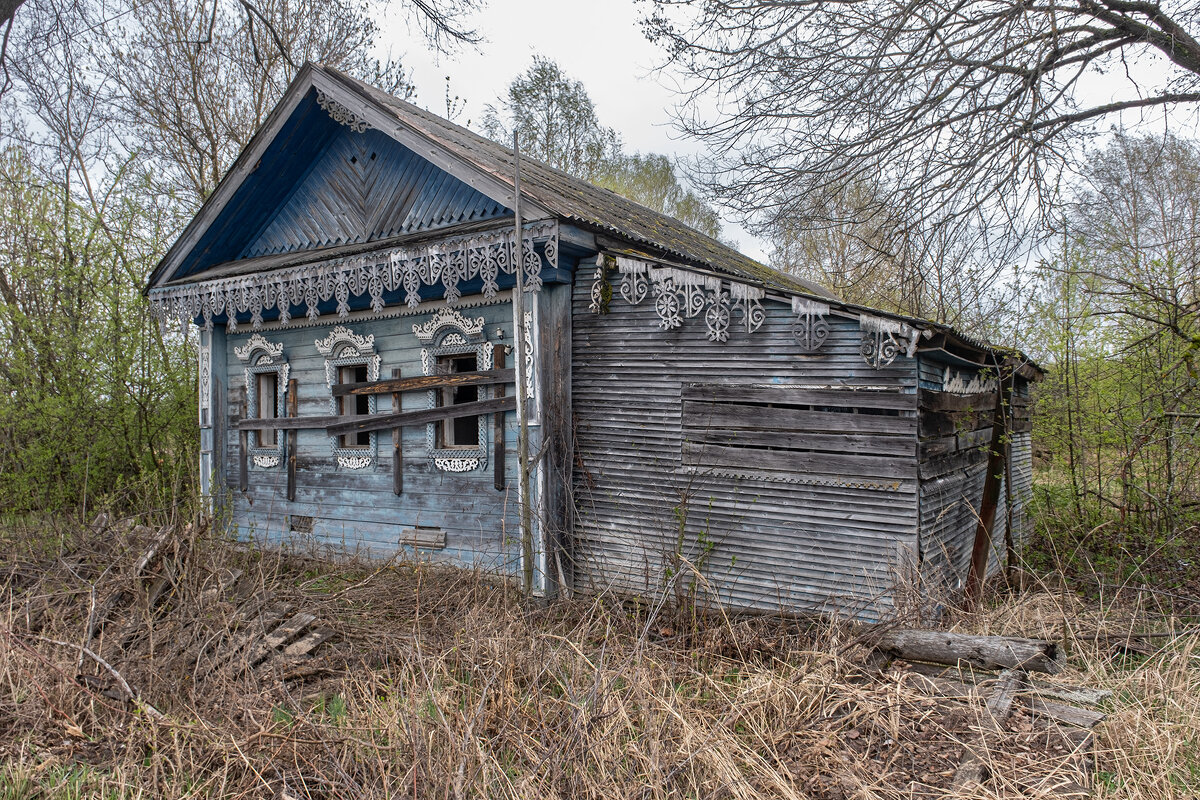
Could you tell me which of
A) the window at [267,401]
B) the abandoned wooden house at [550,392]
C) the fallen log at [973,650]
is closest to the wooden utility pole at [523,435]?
the abandoned wooden house at [550,392]

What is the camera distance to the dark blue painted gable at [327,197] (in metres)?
7.91

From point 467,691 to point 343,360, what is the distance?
567 cm

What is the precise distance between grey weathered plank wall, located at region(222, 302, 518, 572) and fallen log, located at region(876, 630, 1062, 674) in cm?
346

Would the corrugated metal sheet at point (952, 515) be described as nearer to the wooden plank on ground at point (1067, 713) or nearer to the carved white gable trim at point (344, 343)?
the wooden plank on ground at point (1067, 713)

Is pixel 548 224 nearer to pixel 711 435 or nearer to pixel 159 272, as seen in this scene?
pixel 711 435

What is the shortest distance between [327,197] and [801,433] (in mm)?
6411

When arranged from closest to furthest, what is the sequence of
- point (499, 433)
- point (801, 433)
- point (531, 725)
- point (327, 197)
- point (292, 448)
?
point (531, 725), point (801, 433), point (499, 433), point (327, 197), point (292, 448)

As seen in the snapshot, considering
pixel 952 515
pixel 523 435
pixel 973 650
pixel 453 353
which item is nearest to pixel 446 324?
pixel 453 353

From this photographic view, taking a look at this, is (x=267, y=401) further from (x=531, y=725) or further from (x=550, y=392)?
(x=531, y=725)

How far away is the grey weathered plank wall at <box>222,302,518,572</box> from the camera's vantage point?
24.4 ft

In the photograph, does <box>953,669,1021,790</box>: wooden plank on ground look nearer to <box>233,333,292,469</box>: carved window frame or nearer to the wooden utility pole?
the wooden utility pole

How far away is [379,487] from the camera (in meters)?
8.34

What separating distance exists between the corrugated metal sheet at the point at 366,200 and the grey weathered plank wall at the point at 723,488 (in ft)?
5.96

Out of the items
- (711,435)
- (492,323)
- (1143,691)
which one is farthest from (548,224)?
(1143,691)
